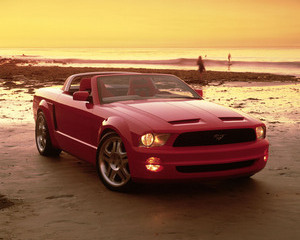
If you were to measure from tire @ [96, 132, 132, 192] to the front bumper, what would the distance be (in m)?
0.21

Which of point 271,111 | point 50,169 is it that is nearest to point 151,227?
point 50,169

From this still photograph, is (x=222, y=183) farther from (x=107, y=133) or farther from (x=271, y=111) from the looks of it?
(x=271, y=111)

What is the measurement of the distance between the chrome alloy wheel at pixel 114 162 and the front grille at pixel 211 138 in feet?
2.31

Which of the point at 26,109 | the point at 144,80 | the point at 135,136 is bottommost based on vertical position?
the point at 26,109

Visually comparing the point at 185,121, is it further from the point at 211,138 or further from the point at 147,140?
the point at 147,140

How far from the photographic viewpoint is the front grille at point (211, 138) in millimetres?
5691

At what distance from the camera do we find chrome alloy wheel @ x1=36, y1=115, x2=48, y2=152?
841 centimetres

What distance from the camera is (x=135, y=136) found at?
5.79 meters

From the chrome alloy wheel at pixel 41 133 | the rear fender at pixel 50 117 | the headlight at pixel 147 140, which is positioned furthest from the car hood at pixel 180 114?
the chrome alloy wheel at pixel 41 133

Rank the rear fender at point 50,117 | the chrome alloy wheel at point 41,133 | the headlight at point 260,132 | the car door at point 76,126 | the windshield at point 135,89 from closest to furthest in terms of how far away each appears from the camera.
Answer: the headlight at point 260,132
the car door at point 76,126
the windshield at point 135,89
the rear fender at point 50,117
the chrome alloy wheel at point 41,133

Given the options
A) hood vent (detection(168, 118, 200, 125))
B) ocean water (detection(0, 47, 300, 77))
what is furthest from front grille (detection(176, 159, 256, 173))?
ocean water (detection(0, 47, 300, 77))

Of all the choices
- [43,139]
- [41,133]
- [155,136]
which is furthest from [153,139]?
[41,133]

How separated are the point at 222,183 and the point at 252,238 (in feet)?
6.64

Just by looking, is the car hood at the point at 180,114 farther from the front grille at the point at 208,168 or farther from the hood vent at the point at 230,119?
the front grille at the point at 208,168
